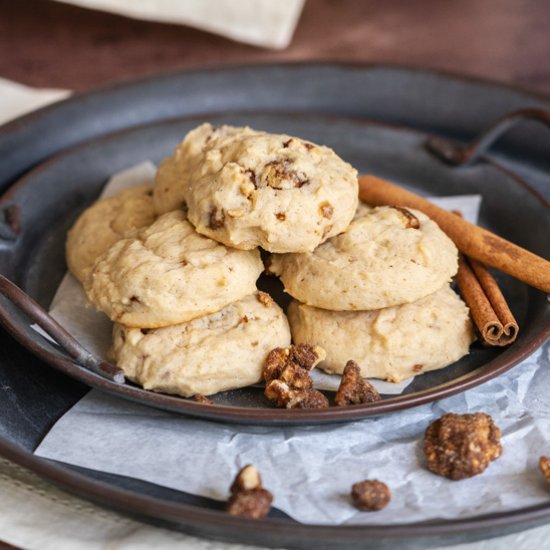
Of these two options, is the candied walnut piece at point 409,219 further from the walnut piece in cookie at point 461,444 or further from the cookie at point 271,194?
the walnut piece in cookie at point 461,444

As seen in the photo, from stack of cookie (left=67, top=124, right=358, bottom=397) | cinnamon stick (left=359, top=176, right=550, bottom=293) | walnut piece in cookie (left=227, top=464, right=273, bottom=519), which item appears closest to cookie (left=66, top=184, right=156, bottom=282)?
stack of cookie (left=67, top=124, right=358, bottom=397)

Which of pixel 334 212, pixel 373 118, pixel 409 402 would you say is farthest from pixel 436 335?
pixel 373 118

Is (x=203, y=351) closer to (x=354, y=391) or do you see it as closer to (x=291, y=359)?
(x=291, y=359)

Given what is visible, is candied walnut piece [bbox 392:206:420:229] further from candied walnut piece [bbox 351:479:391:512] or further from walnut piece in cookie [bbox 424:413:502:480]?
candied walnut piece [bbox 351:479:391:512]

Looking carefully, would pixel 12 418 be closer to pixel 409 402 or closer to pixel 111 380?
pixel 111 380

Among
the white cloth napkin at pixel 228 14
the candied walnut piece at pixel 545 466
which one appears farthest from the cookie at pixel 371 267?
the white cloth napkin at pixel 228 14
